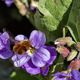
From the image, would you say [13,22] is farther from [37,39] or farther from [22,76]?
[37,39]

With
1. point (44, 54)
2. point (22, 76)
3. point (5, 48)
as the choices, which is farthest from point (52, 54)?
point (22, 76)

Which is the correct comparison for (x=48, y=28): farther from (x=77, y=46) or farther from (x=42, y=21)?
(x=77, y=46)

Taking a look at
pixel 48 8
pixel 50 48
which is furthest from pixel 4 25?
pixel 50 48

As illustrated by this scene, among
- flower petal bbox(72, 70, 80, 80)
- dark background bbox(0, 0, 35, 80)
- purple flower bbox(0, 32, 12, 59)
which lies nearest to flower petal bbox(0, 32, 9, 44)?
purple flower bbox(0, 32, 12, 59)

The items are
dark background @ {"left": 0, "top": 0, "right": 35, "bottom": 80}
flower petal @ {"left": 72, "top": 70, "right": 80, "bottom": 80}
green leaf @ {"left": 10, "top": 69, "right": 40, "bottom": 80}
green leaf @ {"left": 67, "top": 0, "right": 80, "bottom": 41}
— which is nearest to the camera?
flower petal @ {"left": 72, "top": 70, "right": 80, "bottom": 80}

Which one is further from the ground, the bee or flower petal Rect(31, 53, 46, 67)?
the bee

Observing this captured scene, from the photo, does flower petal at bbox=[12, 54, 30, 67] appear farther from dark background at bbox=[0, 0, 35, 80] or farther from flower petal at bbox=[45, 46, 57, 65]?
dark background at bbox=[0, 0, 35, 80]
